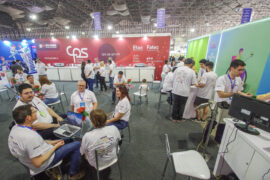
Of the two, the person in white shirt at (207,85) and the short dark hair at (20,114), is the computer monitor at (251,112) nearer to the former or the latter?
the person in white shirt at (207,85)

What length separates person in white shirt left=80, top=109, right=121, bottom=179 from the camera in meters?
1.33

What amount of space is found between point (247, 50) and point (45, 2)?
482 inches

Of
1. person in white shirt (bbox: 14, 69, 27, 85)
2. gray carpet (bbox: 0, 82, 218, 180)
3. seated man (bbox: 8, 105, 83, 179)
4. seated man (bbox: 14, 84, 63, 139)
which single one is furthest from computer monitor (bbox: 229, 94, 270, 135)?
person in white shirt (bbox: 14, 69, 27, 85)

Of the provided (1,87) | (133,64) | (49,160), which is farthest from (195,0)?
(1,87)

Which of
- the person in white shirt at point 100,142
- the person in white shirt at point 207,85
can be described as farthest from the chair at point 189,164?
the person in white shirt at point 207,85

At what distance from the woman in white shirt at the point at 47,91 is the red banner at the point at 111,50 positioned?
5170 mm

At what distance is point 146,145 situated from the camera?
2.46m

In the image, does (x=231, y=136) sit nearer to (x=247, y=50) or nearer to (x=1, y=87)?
(x=247, y=50)

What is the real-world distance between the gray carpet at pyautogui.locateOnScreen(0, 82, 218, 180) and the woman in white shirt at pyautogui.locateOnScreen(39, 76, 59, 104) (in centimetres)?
116

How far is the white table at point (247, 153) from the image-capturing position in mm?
1115

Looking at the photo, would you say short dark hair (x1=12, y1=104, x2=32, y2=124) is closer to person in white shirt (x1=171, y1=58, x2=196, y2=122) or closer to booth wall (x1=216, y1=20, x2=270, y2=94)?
person in white shirt (x1=171, y1=58, x2=196, y2=122)

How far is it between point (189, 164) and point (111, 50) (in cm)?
752

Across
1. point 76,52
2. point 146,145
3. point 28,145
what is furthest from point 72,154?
point 76,52

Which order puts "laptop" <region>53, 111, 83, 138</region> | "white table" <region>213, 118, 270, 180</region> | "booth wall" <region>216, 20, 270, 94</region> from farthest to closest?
"booth wall" <region>216, 20, 270, 94</region> < "laptop" <region>53, 111, 83, 138</region> < "white table" <region>213, 118, 270, 180</region>
